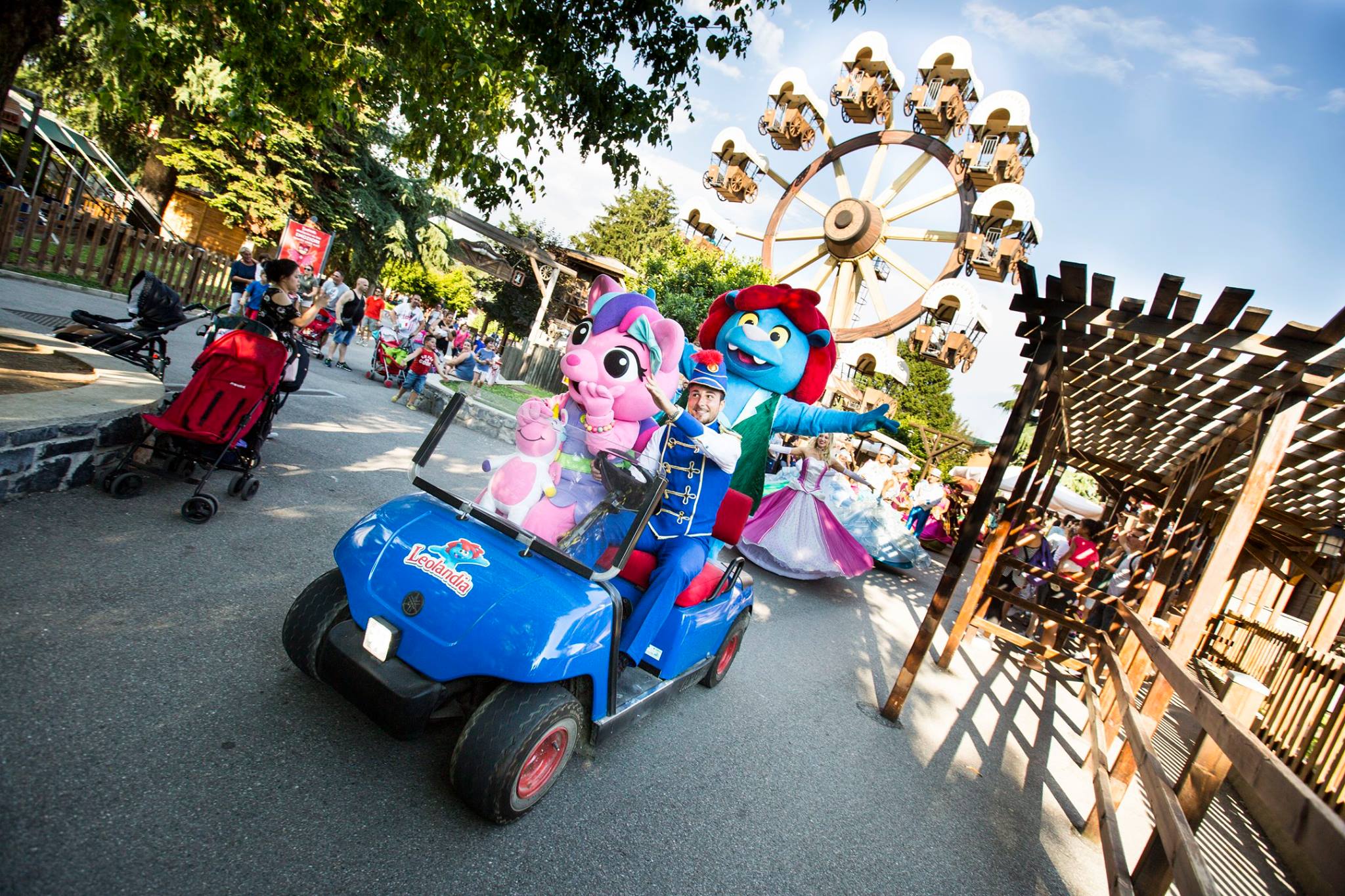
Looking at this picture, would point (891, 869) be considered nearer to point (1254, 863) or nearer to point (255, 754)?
point (255, 754)

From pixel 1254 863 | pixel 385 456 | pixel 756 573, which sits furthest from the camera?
pixel 756 573

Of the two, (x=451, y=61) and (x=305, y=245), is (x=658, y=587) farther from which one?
(x=305, y=245)

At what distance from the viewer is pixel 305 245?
11.4m

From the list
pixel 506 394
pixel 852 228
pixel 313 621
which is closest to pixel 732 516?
pixel 313 621

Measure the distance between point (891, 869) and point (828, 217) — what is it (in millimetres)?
19475

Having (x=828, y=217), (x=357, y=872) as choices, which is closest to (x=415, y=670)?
(x=357, y=872)

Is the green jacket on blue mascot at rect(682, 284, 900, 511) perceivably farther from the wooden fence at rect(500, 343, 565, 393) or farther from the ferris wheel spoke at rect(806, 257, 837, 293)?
the ferris wheel spoke at rect(806, 257, 837, 293)

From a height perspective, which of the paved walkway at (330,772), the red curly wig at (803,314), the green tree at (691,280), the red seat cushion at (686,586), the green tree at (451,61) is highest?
the green tree at (691,280)

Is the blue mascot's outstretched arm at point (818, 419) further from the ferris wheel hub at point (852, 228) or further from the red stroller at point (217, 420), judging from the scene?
the ferris wheel hub at point (852, 228)

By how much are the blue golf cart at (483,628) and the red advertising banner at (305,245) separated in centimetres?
1075

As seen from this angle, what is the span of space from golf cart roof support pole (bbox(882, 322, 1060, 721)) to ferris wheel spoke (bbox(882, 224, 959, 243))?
14.5m

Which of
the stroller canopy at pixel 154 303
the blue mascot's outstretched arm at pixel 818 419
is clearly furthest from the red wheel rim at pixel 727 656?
the stroller canopy at pixel 154 303

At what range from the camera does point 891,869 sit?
9.37 ft

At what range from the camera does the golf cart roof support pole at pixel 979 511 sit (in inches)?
174
